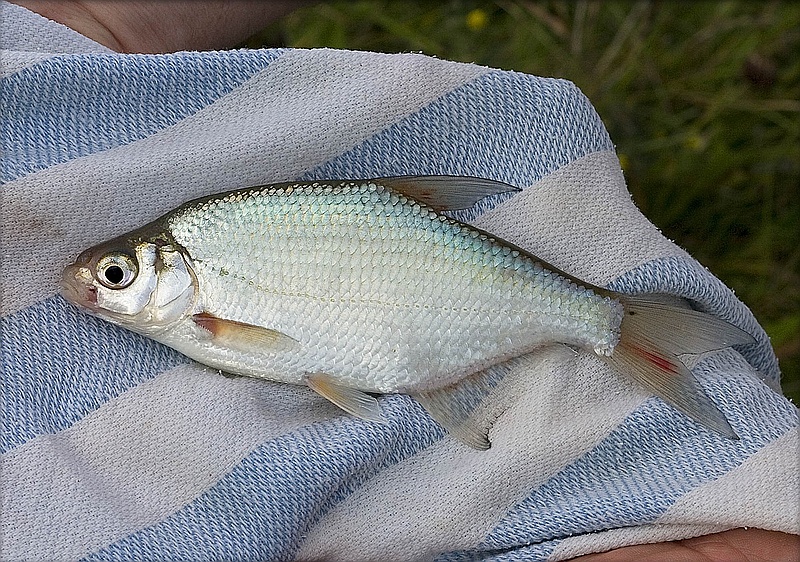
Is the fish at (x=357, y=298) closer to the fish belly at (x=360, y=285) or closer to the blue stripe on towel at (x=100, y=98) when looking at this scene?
the fish belly at (x=360, y=285)

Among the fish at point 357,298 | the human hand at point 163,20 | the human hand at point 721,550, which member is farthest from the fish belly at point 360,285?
the human hand at point 163,20

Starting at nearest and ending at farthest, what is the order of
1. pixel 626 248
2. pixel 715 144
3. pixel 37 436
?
pixel 37 436 → pixel 626 248 → pixel 715 144

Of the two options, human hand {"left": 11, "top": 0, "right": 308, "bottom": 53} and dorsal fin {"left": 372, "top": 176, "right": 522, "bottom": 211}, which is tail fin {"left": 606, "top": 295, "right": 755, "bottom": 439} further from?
human hand {"left": 11, "top": 0, "right": 308, "bottom": 53}

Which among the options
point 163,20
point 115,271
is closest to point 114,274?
point 115,271

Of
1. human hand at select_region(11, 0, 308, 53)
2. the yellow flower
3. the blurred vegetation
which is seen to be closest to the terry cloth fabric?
human hand at select_region(11, 0, 308, 53)

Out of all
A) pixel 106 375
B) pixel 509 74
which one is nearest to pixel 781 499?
pixel 509 74

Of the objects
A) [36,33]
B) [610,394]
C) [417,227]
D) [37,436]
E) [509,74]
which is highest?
[36,33]

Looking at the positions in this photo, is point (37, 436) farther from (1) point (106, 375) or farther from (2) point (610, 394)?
(2) point (610, 394)
